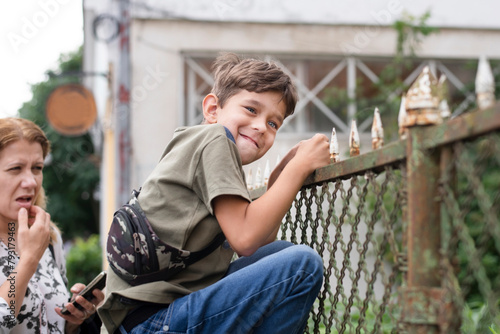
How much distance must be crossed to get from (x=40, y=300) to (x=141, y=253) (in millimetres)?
1016

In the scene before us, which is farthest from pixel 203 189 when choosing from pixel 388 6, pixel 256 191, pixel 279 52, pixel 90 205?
pixel 90 205

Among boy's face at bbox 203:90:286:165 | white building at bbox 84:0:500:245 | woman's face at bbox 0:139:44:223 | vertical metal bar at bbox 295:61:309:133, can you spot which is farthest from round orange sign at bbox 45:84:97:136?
boy's face at bbox 203:90:286:165

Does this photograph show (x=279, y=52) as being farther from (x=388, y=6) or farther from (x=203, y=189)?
(x=203, y=189)

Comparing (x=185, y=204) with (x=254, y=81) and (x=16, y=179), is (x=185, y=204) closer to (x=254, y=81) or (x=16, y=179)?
(x=254, y=81)

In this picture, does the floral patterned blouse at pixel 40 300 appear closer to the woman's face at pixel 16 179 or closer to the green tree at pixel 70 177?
the woman's face at pixel 16 179

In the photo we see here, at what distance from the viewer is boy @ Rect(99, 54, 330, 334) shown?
5.64ft

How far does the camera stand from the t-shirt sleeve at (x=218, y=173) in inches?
67.2

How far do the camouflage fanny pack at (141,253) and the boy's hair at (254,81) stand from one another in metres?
0.58

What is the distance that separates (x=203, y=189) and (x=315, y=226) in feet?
1.52

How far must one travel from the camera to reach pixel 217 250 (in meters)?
2.02

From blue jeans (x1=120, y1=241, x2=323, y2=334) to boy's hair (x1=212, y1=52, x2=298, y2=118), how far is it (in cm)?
63

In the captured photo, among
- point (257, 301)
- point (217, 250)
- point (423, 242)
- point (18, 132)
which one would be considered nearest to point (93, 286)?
point (217, 250)

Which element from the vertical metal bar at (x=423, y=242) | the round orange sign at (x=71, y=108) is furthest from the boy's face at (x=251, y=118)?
the round orange sign at (x=71, y=108)

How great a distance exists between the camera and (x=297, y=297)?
5.65 feet
